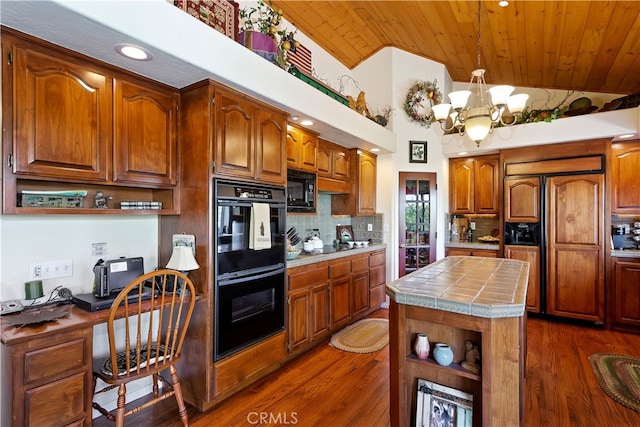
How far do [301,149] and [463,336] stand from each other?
2.30 metres

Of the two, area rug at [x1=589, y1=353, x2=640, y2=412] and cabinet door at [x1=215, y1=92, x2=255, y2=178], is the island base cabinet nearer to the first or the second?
area rug at [x1=589, y1=353, x2=640, y2=412]

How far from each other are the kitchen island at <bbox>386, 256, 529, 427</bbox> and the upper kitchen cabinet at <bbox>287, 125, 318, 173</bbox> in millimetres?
1753

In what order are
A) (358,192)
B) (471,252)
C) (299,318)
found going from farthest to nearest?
1. (471,252)
2. (358,192)
3. (299,318)

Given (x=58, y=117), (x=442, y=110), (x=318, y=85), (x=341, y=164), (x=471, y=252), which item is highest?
(x=318, y=85)

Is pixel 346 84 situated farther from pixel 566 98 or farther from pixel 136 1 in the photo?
pixel 136 1

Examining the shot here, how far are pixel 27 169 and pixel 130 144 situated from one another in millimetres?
559

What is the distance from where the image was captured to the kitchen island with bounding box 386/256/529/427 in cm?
145

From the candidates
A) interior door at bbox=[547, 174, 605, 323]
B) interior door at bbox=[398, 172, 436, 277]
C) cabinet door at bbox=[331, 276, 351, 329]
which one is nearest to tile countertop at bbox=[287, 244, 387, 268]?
cabinet door at bbox=[331, 276, 351, 329]

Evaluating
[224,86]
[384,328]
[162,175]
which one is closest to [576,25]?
[224,86]

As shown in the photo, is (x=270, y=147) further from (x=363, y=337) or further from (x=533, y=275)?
(x=533, y=275)

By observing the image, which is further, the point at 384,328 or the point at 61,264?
the point at 384,328

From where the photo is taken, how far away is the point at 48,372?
1.50 meters

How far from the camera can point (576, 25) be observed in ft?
9.59

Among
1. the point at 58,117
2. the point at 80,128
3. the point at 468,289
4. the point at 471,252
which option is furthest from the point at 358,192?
the point at 58,117
